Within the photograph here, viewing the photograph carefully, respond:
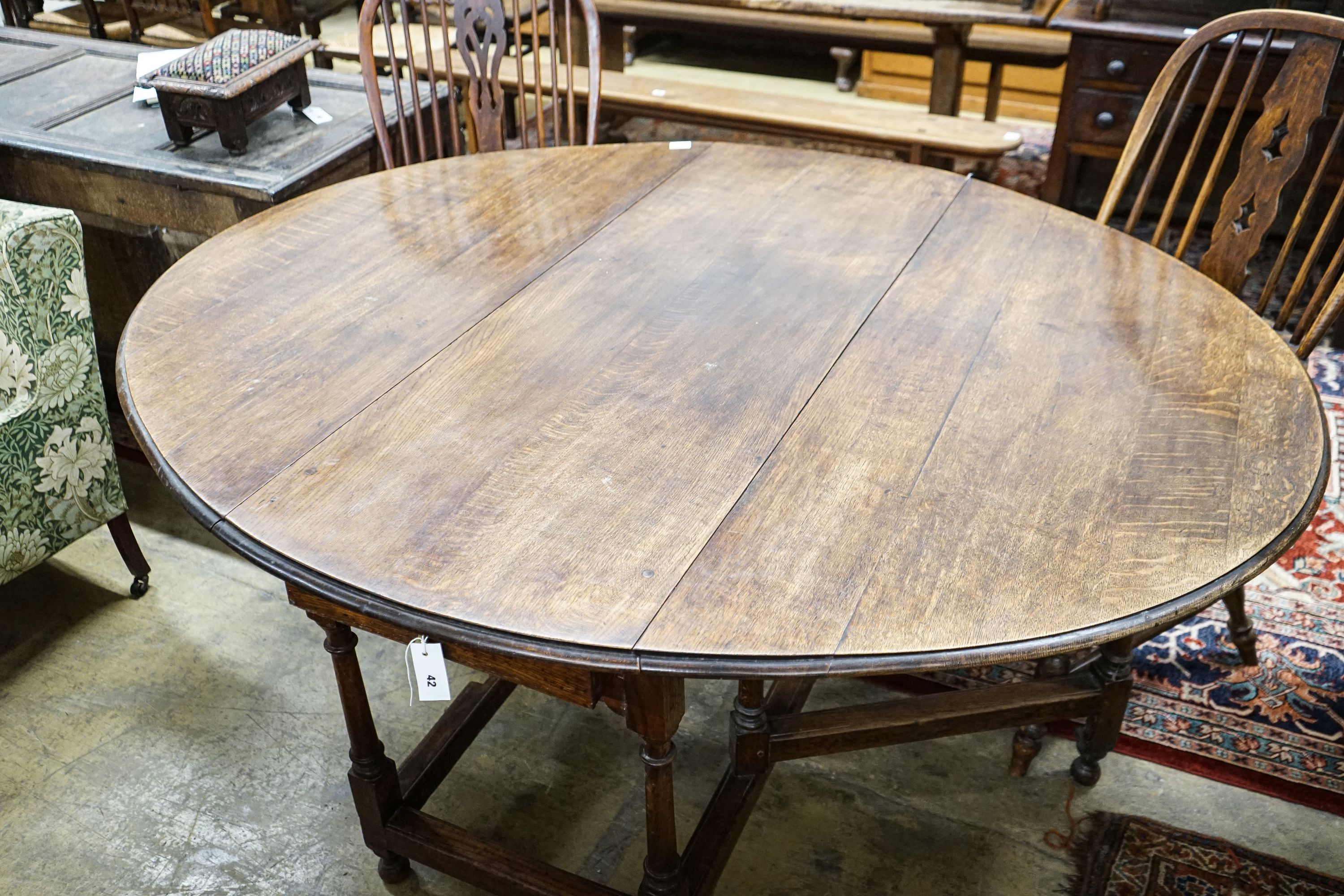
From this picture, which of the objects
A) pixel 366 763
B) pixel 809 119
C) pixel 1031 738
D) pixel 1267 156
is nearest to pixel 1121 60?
pixel 809 119

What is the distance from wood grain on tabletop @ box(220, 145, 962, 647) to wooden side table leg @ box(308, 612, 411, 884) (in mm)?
321

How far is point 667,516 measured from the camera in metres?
1.14

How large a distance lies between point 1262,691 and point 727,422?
1320 mm

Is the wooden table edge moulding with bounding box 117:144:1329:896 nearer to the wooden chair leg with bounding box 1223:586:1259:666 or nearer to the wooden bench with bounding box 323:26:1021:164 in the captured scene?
the wooden chair leg with bounding box 1223:586:1259:666

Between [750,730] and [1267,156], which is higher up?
[1267,156]

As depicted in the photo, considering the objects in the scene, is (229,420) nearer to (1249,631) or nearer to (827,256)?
(827,256)

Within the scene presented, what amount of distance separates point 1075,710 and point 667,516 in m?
0.85

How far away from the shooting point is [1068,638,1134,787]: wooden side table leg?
1576mm

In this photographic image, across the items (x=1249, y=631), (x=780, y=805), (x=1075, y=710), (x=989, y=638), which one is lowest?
(x=780, y=805)

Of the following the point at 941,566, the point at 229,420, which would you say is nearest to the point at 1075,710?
the point at 941,566

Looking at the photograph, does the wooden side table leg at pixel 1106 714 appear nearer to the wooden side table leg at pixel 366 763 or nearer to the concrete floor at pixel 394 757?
the concrete floor at pixel 394 757

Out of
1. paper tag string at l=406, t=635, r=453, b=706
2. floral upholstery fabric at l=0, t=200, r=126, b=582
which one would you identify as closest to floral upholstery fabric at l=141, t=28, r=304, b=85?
floral upholstery fabric at l=0, t=200, r=126, b=582

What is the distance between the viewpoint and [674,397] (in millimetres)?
1351

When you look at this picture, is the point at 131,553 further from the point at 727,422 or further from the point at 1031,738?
the point at 1031,738
